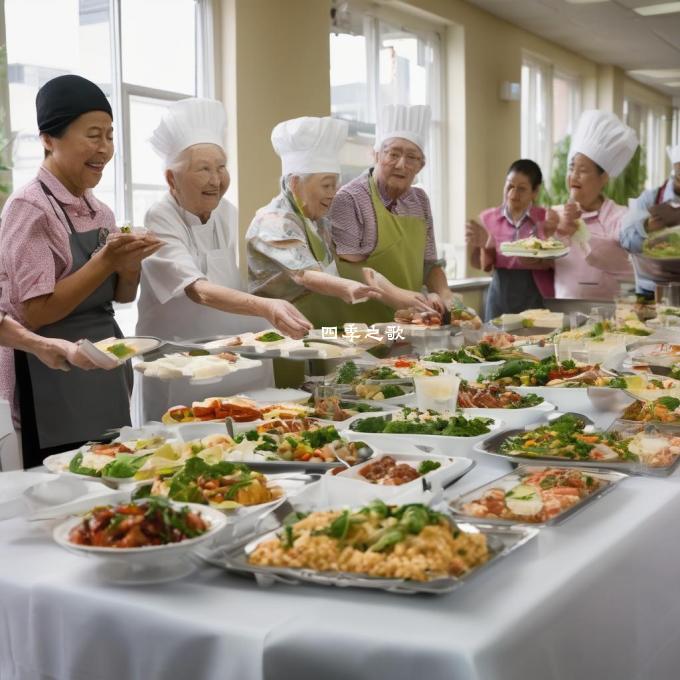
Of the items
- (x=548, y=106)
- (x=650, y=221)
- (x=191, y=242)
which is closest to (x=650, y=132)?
(x=548, y=106)

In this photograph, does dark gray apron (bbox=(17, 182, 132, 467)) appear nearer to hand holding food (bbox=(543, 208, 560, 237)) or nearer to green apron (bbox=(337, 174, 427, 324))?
green apron (bbox=(337, 174, 427, 324))

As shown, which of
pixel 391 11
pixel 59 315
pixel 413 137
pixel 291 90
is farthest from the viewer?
pixel 391 11

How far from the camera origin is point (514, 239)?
472 centimetres

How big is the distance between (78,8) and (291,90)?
4.52 feet

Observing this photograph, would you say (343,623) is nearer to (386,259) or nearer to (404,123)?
(386,259)

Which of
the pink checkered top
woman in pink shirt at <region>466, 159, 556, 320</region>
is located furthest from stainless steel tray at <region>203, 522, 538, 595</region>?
woman in pink shirt at <region>466, 159, 556, 320</region>

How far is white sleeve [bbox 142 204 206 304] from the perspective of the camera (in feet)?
8.63

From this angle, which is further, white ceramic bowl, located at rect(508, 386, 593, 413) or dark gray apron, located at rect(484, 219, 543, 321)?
dark gray apron, located at rect(484, 219, 543, 321)

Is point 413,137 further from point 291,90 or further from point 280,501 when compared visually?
point 280,501

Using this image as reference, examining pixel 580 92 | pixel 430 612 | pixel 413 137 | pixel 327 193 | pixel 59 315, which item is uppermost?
pixel 580 92

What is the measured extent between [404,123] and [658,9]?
4.83 m

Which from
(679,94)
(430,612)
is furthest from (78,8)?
(679,94)

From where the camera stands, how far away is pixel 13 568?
117 cm

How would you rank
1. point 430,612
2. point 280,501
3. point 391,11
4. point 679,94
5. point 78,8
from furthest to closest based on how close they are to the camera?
point 679,94 < point 391,11 < point 78,8 < point 280,501 < point 430,612
